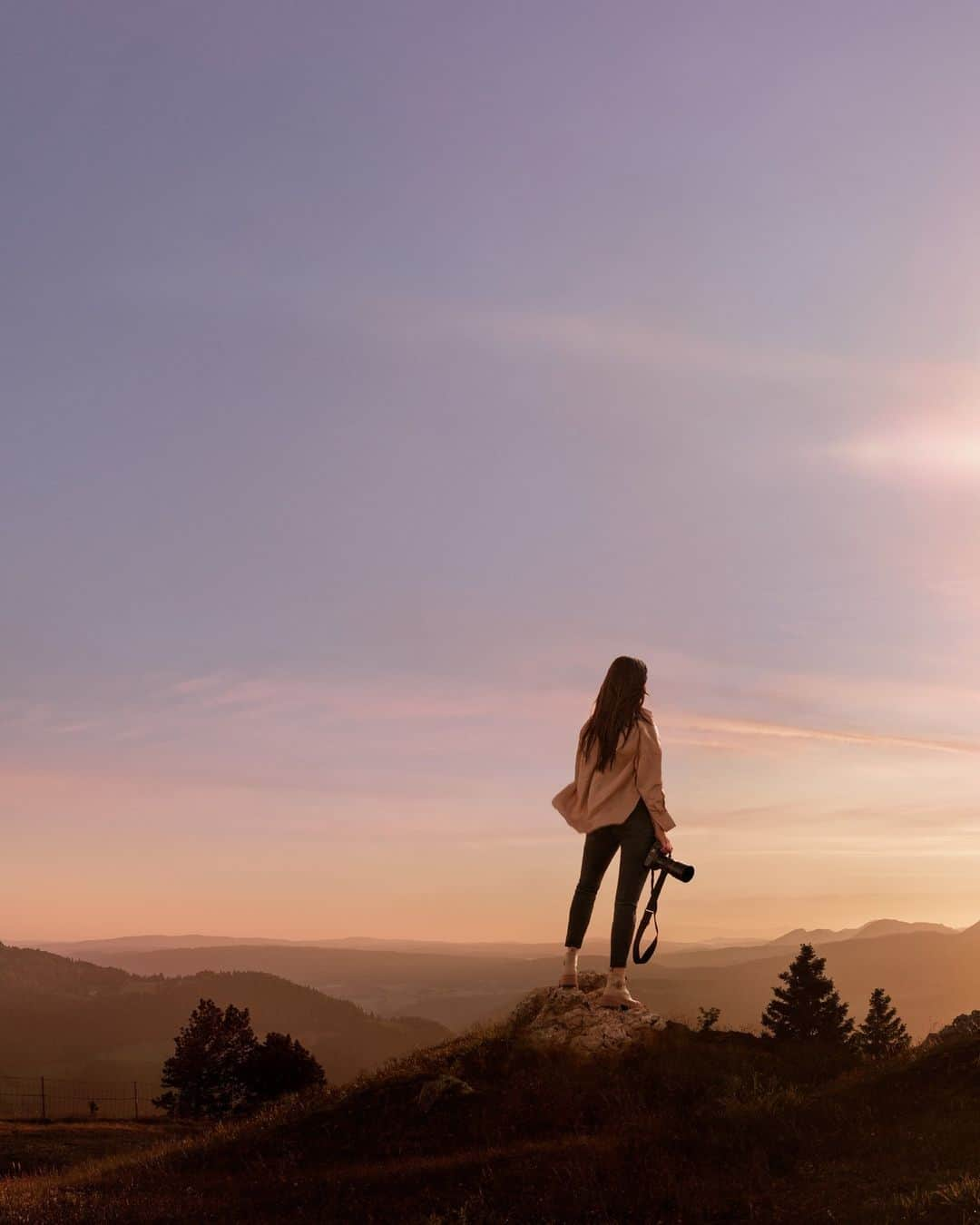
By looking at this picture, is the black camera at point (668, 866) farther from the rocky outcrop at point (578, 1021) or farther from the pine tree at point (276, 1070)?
the pine tree at point (276, 1070)

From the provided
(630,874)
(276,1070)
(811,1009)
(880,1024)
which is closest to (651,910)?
(630,874)

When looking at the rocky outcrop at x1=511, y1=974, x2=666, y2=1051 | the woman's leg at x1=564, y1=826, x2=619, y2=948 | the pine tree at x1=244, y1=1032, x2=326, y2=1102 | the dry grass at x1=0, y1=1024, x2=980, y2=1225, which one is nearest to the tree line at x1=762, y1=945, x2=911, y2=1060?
the pine tree at x1=244, y1=1032, x2=326, y2=1102

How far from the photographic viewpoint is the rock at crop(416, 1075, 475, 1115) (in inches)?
523

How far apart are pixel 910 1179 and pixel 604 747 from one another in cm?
661

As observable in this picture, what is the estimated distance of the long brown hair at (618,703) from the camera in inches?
574

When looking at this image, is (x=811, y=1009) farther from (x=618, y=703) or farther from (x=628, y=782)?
(x=618, y=703)

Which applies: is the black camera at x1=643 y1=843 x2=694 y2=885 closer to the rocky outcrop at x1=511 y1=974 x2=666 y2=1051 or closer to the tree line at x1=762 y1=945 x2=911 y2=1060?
the rocky outcrop at x1=511 y1=974 x2=666 y2=1051

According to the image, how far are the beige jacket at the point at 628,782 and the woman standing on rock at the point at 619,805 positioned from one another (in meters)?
0.01

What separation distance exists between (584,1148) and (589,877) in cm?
462

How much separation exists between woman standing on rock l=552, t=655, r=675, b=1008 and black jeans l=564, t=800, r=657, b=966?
1 centimetres

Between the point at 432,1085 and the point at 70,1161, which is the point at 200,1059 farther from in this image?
the point at 432,1085

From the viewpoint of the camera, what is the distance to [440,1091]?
44.0 feet

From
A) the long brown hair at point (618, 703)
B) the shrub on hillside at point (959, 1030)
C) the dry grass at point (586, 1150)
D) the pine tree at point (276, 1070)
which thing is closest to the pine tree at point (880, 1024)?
the pine tree at point (276, 1070)

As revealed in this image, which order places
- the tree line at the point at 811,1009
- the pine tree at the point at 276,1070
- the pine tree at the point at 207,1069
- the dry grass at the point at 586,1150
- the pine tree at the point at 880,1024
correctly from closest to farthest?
the dry grass at the point at 586,1150 < the pine tree at the point at 276,1070 < the tree line at the point at 811,1009 < the pine tree at the point at 207,1069 < the pine tree at the point at 880,1024
